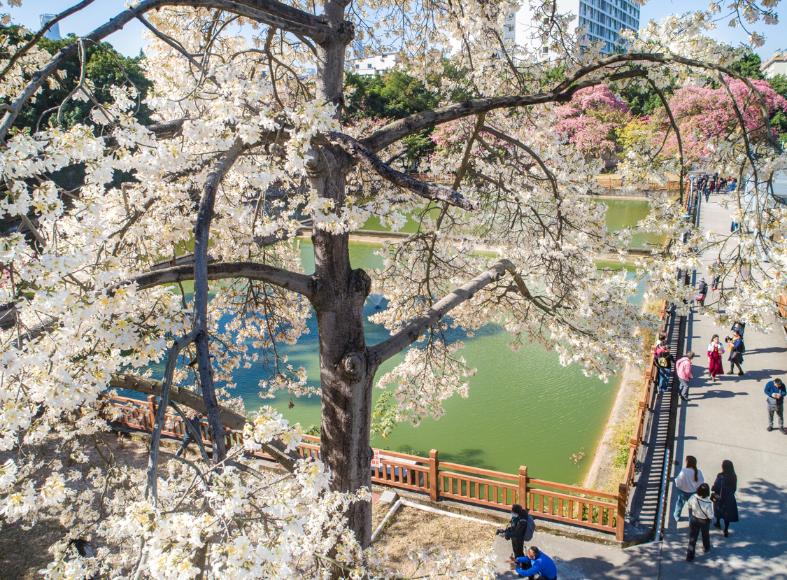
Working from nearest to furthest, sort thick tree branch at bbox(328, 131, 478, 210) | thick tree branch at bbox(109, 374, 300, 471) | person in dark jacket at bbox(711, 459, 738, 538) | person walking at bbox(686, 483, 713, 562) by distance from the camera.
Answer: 1. thick tree branch at bbox(328, 131, 478, 210)
2. thick tree branch at bbox(109, 374, 300, 471)
3. person walking at bbox(686, 483, 713, 562)
4. person in dark jacket at bbox(711, 459, 738, 538)

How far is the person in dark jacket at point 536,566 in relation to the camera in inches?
228

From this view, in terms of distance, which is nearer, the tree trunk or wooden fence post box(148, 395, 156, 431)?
the tree trunk

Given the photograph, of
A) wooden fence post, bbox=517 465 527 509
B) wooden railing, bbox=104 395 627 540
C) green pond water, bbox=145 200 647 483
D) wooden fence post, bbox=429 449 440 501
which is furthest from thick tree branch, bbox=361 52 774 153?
green pond water, bbox=145 200 647 483

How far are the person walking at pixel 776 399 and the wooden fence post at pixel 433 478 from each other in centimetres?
527

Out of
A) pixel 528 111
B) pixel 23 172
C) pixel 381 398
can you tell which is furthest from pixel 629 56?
pixel 381 398

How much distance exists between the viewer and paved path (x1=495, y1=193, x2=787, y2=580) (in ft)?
20.2

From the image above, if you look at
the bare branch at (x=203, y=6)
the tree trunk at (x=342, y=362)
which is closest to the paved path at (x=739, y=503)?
the tree trunk at (x=342, y=362)

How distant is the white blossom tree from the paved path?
1848mm

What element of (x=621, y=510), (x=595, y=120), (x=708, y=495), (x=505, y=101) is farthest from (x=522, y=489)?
(x=595, y=120)

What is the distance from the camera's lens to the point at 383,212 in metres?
3.71

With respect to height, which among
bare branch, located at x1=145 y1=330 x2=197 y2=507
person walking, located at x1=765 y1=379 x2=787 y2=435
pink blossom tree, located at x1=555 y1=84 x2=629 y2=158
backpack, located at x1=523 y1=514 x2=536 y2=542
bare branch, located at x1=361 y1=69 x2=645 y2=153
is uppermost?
pink blossom tree, located at x1=555 y1=84 x2=629 y2=158

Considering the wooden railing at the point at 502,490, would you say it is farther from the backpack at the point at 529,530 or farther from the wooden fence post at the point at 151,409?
the wooden fence post at the point at 151,409

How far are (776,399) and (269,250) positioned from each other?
25.9ft

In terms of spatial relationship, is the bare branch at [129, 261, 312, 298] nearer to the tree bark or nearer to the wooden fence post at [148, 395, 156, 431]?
the tree bark
